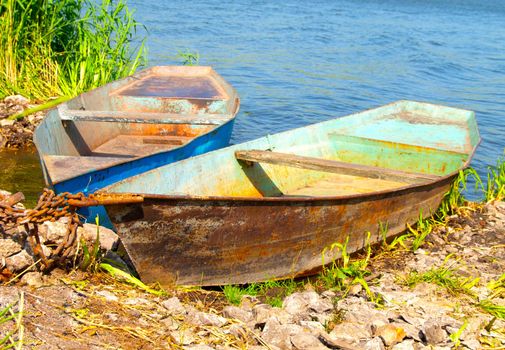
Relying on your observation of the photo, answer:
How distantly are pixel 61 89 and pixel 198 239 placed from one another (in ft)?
18.0

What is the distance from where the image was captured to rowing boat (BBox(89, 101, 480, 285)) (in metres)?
4.54

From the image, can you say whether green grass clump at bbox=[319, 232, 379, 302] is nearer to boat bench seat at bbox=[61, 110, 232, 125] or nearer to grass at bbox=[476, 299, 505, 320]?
grass at bbox=[476, 299, 505, 320]

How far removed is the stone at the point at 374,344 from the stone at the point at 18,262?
2.14 metres

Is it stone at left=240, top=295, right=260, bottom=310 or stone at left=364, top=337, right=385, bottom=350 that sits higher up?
stone at left=364, top=337, right=385, bottom=350

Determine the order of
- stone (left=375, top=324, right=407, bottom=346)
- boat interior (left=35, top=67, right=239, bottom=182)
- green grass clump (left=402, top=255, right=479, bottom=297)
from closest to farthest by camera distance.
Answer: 1. stone (left=375, top=324, right=407, bottom=346)
2. green grass clump (left=402, top=255, right=479, bottom=297)
3. boat interior (left=35, top=67, right=239, bottom=182)

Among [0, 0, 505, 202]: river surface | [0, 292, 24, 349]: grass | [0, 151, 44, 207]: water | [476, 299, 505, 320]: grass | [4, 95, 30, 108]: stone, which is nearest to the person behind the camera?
[0, 292, 24, 349]: grass

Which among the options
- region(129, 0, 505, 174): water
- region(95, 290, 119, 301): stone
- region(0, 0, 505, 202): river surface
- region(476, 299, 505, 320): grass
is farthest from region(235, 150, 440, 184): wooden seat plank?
region(129, 0, 505, 174): water

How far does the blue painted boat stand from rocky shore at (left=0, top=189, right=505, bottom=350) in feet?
1.98

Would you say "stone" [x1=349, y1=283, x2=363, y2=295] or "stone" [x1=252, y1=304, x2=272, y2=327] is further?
Answer: "stone" [x1=349, y1=283, x2=363, y2=295]

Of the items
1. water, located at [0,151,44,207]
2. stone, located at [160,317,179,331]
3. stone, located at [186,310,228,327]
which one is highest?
stone, located at [160,317,179,331]

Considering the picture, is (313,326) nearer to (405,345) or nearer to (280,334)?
(280,334)

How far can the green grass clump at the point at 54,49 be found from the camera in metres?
8.94

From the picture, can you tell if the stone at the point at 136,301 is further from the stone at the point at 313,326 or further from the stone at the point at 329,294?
the stone at the point at 329,294

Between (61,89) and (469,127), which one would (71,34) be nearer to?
(61,89)
